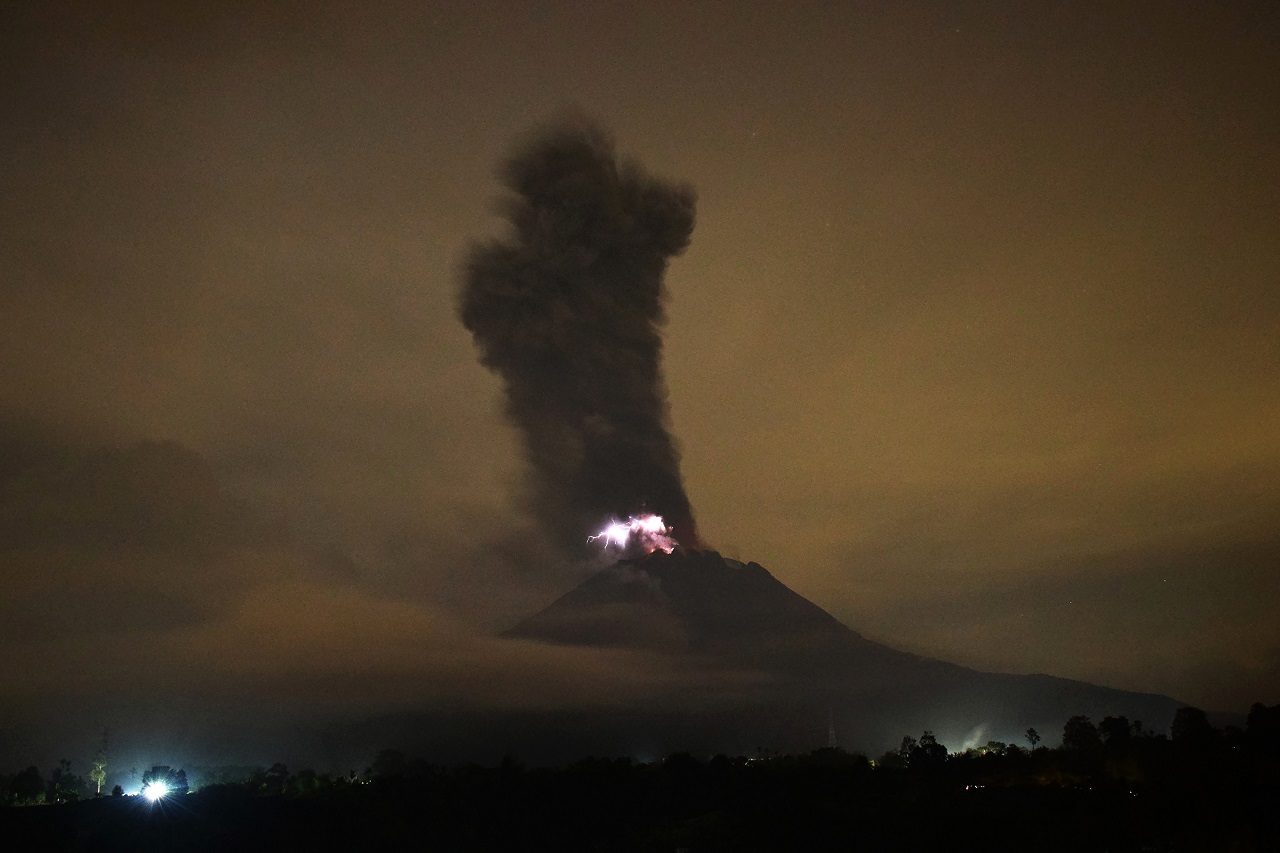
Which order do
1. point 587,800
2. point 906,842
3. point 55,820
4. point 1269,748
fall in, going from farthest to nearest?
point 55,820, point 587,800, point 1269,748, point 906,842

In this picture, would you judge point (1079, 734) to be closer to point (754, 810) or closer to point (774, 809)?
point (774, 809)

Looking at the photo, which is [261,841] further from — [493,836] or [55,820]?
[55,820]

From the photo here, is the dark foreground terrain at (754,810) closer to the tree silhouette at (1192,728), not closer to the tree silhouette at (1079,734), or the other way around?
the tree silhouette at (1192,728)

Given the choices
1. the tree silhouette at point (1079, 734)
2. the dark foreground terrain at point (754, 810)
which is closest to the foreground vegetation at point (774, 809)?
the dark foreground terrain at point (754, 810)

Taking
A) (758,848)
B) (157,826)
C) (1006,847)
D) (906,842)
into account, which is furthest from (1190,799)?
(157,826)

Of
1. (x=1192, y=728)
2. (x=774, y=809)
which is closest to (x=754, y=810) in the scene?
(x=774, y=809)

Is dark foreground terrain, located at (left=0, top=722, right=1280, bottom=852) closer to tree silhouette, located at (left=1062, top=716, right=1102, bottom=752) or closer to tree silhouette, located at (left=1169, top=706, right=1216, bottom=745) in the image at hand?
tree silhouette, located at (left=1169, top=706, right=1216, bottom=745)
